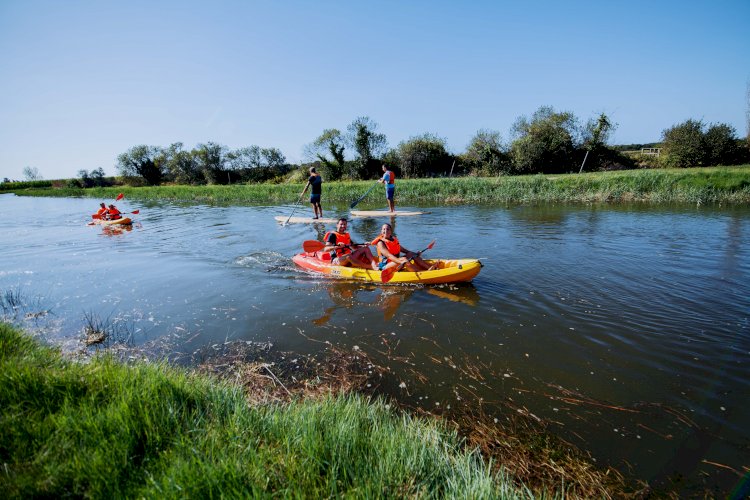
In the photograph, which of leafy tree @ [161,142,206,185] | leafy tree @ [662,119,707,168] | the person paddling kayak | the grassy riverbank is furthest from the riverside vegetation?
leafy tree @ [161,142,206,185]

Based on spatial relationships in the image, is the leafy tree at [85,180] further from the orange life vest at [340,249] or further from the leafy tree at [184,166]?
the orange life vest at [340,249]

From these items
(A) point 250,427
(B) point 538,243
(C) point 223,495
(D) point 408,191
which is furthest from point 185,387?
(D) point 408,191

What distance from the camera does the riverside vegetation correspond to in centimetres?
209

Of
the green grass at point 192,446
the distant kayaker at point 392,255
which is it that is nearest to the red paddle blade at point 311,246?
the distant kayaker at point 392,255

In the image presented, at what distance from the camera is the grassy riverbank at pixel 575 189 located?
56.9 feet

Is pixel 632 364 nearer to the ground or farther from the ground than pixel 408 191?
nearer to the ground

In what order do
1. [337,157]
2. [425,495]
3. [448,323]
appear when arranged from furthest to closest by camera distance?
1. [337,157]
2. [448,323]
3. [425,495]

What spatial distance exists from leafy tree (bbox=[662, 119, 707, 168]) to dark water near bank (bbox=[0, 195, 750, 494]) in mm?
18401

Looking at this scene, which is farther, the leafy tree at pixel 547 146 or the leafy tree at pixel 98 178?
the leafy tree at pixel 98 178

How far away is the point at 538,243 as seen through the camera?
10.9m

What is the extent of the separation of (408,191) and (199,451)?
2361cm

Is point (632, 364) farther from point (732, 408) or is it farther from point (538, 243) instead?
point (538, 243)

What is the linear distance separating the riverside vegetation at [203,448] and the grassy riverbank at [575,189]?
65.3 ft

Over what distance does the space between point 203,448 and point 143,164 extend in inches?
2404
